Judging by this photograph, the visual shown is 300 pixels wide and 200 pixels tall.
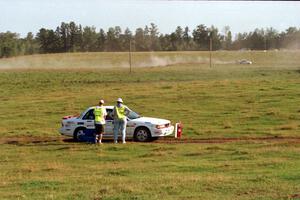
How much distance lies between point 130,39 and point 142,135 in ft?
434

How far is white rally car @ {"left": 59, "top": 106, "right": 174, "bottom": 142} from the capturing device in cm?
2342

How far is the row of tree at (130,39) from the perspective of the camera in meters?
158

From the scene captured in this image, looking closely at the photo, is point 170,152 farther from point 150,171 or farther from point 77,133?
point 77,133

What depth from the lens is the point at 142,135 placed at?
2362 centimetres

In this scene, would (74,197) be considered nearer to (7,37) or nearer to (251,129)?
(251,129)

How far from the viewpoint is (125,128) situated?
2291cm

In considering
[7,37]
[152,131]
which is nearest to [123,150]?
[152,131]

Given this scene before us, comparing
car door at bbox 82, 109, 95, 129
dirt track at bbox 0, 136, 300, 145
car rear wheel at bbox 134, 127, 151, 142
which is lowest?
dirt track at bbox 0, 136, 300, 145

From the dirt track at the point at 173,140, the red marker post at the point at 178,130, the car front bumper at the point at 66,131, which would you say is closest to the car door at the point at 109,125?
the dirt track at the point at 173,140

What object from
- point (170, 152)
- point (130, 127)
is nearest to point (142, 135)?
point (130, 127)

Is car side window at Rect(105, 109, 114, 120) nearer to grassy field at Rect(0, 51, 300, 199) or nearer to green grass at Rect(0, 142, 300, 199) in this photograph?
grassy field at Rect(0, 51, 300, 199)

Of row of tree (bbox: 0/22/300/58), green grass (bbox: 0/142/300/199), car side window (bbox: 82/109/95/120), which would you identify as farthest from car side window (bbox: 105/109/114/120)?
row of tree (bbox: 0/22/300/58)

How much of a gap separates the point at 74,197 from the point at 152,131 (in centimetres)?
1252

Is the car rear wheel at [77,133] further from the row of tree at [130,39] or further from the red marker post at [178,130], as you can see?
the row of tree at [130,39]
